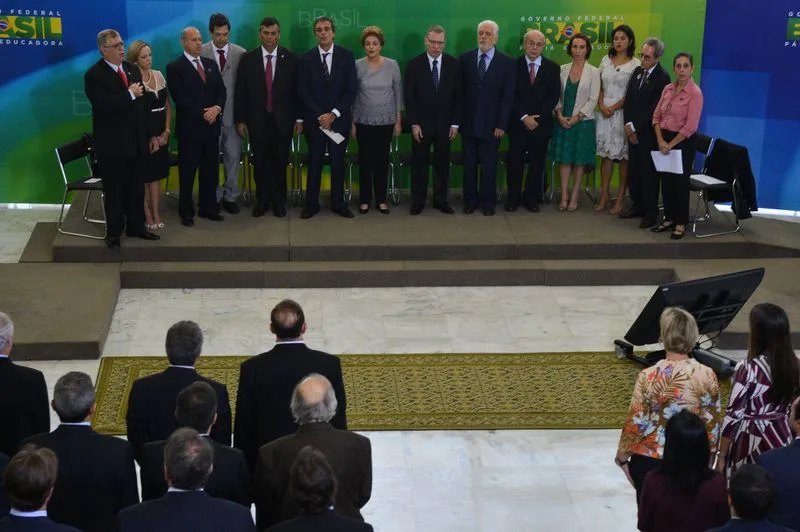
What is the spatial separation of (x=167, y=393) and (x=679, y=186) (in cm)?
602

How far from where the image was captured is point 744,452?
5.29m

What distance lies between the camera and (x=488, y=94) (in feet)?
33.8

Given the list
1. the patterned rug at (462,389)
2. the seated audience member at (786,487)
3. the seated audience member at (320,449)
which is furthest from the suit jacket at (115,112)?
the seated audience member at (786,487)

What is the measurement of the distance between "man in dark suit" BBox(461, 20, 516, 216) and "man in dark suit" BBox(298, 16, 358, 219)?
0.99 meters

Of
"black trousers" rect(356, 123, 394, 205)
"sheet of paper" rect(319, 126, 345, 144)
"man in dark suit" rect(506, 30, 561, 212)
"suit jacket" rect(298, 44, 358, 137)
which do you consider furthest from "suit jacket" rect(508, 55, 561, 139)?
"sheet of paper" rect(319, 126, 345, 144)

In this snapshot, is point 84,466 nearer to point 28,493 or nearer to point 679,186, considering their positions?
point 28,493

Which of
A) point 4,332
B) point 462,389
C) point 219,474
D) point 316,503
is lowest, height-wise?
point 462,389

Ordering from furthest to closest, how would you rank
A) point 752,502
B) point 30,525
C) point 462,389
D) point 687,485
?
point 462,389 → point 687,485 → point 752,502 → point 30,525

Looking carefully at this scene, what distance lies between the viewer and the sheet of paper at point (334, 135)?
33.5 ft

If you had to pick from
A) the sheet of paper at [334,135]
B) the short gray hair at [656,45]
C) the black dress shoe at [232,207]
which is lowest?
the black dress shoe at [232,207]

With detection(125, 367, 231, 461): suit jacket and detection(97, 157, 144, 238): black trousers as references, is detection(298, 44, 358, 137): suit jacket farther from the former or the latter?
detection(125, 367, 231, 461): suit jacket

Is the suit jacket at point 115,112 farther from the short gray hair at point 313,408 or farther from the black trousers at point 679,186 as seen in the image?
the short gray hair at point 313,408

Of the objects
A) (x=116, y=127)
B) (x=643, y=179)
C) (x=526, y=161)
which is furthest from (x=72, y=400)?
(x=526, y=161)

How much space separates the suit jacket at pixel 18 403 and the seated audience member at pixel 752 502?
2.84m
